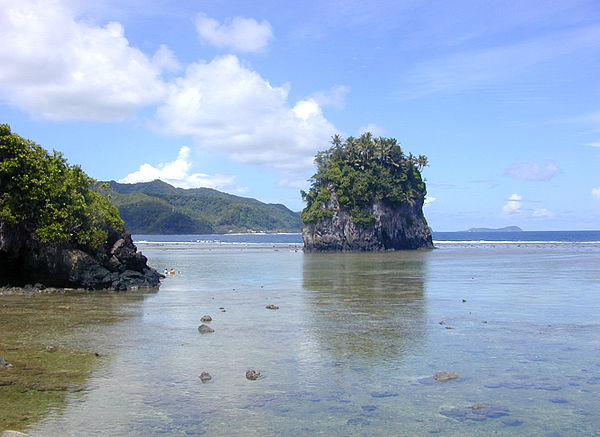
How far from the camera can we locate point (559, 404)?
11695 mm

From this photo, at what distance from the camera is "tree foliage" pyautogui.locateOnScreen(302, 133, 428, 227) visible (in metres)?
103

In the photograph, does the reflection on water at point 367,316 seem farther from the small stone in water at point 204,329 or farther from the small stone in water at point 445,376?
the small stone in water at point 204,329

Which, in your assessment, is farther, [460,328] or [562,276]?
[562,276]

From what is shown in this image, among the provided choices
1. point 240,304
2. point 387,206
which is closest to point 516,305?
point 240,304

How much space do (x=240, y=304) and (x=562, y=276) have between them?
27698 mm

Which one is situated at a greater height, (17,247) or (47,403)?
(17,247)

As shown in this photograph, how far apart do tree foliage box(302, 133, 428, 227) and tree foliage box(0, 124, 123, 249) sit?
2764 inches

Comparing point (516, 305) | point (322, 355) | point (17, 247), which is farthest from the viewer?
point (17, 247)

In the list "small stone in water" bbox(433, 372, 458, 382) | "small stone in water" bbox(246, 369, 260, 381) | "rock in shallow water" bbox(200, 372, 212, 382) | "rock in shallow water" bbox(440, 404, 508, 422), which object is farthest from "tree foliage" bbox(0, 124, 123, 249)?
"rock in shallow water" bbox(440, 404, 508, 422)

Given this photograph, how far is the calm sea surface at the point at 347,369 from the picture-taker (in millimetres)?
10719

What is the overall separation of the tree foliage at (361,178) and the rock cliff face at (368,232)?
1161 millimetres

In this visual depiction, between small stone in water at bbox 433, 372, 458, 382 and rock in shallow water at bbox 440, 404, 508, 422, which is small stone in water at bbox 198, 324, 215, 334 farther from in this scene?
rock in shallow water at bbox 440, 404, 508, 422

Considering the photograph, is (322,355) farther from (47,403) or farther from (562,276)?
(562,276)

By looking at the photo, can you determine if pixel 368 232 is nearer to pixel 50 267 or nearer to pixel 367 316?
pixel 50 267
